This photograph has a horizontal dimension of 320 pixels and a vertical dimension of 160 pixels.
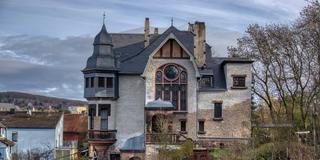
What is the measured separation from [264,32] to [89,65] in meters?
15.8

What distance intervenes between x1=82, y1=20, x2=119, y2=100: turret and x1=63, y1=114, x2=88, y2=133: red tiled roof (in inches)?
1069

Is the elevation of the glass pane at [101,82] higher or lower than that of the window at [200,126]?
higher

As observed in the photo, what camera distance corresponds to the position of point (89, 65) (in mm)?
50719

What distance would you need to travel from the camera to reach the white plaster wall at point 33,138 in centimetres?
6681

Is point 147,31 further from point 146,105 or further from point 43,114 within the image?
point 43,114

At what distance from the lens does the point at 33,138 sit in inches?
2650

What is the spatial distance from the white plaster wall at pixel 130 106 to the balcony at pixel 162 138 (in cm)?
309

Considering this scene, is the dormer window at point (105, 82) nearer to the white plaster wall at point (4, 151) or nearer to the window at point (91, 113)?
the window at point (91, 113)

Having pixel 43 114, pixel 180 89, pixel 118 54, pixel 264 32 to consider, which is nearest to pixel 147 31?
pixel 118 54

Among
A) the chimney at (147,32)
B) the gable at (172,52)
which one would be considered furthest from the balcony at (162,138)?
the chimney at (147,32)

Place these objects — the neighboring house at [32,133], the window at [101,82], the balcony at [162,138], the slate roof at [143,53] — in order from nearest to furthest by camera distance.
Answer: the balcony at [162,138] < the window at [101,82] < the slate roof at [143,53] < the neighboring house at [32,133]

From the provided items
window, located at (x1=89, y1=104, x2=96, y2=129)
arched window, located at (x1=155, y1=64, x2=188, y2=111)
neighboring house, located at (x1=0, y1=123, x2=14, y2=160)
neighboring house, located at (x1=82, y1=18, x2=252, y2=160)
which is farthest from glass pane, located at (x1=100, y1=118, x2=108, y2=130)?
neighboring house, located at (x1=0, y1=123, x2=14, y2=160)

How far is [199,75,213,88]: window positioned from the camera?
170 feet

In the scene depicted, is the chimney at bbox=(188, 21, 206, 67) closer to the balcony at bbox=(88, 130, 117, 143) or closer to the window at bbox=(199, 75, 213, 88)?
the window at bbox=(199, 75, 213, 88)
